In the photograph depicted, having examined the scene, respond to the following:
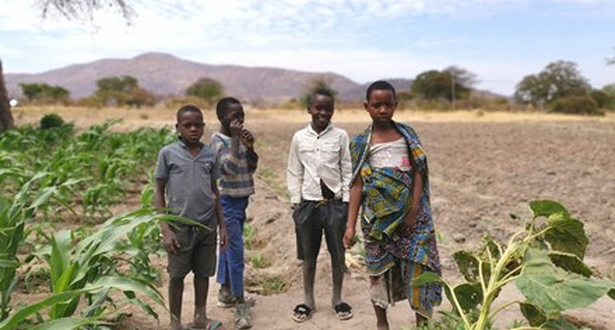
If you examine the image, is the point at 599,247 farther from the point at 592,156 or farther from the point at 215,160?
the point at 592,156

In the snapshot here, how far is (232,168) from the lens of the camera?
319 centimetres

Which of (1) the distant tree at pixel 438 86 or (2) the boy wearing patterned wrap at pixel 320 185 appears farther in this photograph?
(1) the distant tree at pixel 438 86

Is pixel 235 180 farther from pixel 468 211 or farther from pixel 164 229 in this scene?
pixel 468 211

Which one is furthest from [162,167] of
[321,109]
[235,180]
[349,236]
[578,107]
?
[578,107]

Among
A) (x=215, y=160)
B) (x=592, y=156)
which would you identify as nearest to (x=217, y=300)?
(x=215, y=160)

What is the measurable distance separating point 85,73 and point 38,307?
7542 inches

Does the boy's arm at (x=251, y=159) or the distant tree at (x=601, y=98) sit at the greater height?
the boy's arm at (x=251, y=159)

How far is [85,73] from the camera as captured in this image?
585 ft

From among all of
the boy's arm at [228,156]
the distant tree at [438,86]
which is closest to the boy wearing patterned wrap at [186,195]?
the boy's arm at [228,156]

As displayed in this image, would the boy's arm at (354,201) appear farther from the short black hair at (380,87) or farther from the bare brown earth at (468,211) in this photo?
the bare brown earth at (468,211)

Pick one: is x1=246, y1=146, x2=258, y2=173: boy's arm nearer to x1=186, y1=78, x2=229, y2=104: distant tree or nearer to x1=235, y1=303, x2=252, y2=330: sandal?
x1=235, y1=303, x2=252, y2=330: sandal

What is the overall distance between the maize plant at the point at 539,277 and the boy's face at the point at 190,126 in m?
1.41

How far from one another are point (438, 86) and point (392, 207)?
57.3m

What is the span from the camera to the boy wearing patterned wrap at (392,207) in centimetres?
268
